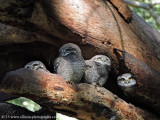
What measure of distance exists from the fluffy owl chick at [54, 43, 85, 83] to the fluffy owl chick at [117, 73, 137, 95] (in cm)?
55

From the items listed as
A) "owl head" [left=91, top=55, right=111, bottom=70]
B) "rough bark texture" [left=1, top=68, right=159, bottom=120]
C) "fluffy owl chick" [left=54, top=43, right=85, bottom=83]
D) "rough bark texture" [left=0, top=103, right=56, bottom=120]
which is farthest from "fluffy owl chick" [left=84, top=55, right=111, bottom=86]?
"rough bark texture" [left=0, top=103, right=56, bottom=120]

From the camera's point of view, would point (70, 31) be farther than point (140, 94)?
No

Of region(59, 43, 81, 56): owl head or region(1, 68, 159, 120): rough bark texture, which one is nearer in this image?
region(1, 68, 159, 120): rough bark texture

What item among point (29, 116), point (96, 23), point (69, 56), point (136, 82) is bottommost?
point (29, 116)

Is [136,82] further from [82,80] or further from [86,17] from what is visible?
[86,17]

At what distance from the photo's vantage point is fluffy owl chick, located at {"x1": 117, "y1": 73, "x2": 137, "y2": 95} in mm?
3080

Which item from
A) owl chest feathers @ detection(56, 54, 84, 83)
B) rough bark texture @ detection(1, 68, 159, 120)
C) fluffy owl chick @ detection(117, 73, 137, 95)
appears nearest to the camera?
rough bark texture @ detection(1, 68, 159, 120)

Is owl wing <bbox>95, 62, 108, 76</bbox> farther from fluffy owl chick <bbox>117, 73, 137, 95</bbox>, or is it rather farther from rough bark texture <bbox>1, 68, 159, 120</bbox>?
rough bark texture <bbox>1, 68, 159, 120</bbox>

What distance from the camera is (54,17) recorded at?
2.81 metres

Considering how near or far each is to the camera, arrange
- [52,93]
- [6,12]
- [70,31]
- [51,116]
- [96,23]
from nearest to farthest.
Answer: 1. [52,93]
2. [6,12]
3. [70,31]
4. [96,23]
5. [51,116]

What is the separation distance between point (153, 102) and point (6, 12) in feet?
7.29

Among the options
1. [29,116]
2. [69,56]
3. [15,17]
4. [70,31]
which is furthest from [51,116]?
[15,17]

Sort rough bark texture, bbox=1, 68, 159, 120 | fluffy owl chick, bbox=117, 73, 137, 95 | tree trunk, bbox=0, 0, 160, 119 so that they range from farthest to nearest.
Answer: fluffy owl chick, bbox=117, 73, 137, 95 < tree trunk, bbox=0, 0, 160, 119 < rough bark texture, bbox=1, 68, 159, 120

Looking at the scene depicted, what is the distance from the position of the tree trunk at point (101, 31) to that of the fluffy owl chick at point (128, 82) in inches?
2.6
